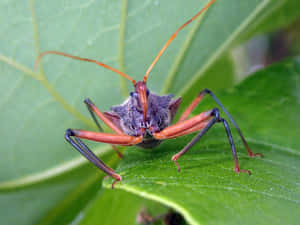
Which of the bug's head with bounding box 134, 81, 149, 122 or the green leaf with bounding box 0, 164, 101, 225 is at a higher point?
the bug's head with bounding box 134, 81, 149, 122

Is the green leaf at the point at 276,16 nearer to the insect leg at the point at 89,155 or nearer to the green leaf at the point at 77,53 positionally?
the green leaf at the point at 77,53

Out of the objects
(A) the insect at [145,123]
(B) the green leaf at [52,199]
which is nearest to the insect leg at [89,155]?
(A) the insect at [145,123]

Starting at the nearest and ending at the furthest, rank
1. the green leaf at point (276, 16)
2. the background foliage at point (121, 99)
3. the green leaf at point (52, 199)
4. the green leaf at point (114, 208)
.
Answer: the background foliage at point (121, 99)
the green leaf at point (114, 208)
the green leaf at point (276, 16)
the green leaf at point (52, 199)

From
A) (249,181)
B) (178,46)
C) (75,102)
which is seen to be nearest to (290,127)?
(249,181)

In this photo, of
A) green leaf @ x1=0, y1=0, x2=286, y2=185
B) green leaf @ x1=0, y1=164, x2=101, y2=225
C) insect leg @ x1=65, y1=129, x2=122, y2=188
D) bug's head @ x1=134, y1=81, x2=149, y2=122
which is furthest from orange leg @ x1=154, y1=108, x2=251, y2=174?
green leaf @ x1=0, y1=164, x2=101, y2=225

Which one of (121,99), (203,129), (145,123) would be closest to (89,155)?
(145,123)

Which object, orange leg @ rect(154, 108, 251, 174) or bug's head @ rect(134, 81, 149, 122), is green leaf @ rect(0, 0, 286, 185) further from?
orange leg @ rect(154, 108, 251, 174)

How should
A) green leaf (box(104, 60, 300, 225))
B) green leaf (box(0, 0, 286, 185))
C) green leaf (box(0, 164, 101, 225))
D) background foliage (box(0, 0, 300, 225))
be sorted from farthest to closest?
green leaf (box(0, 164, 101, 225)) < green leaf (box(0, 0, 286, 185)) < background foliage (box(0, 0, 300, 225)) < green leaf (box(104, 60, 300, 225))

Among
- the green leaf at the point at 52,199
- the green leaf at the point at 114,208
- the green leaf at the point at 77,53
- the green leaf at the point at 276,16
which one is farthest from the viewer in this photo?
the green leaf at the point at 52,199
